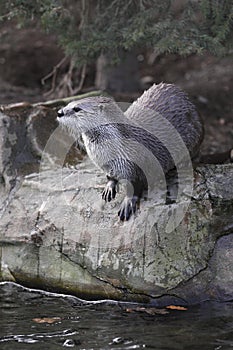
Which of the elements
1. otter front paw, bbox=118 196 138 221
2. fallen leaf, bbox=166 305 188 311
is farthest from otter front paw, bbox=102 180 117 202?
fallen leaf, bbox=166 305 188 311

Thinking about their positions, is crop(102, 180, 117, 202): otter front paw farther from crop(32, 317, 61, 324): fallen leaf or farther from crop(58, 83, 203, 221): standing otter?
crop(32, 317, 61, 324): fallen leaf

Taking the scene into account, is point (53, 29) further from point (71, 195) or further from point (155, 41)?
point (71, 195)

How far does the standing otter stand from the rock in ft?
0.69

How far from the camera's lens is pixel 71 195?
546 centimetres

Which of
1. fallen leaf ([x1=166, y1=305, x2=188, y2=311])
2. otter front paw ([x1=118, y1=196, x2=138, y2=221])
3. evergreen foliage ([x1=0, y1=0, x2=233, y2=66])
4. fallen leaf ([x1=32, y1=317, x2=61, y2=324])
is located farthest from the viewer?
evergreen foliage ([x1=0, y1=0, x2=233, y2=66])

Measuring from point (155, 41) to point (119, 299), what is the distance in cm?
216

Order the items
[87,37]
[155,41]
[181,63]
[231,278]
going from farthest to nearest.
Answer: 1. [181,63]
2. [87,37]
3. [155,41]
4. [231,278]

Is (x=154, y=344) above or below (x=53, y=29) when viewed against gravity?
below

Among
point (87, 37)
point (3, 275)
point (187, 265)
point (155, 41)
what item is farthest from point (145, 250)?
point (87, 37)

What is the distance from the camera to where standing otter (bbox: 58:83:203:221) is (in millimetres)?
4938

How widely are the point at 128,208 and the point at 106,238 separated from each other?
0.83 ft

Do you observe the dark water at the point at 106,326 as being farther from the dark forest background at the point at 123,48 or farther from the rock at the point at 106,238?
the dark forest background at the point at 123,48

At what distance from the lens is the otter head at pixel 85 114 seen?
488 cm

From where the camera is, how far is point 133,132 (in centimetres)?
515
